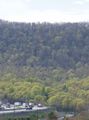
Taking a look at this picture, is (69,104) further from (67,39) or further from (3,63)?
(67,39)

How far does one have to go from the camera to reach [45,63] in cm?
7675

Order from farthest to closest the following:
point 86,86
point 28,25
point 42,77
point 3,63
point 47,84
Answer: point 28,25
point 3,63
point 42,77
point 47,84
point 86,86

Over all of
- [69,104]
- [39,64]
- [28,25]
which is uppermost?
[28,25]

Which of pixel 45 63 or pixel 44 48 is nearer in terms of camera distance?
pixel 45 63

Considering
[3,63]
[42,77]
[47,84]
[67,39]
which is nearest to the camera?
[47,84]

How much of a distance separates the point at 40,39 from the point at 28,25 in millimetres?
6796

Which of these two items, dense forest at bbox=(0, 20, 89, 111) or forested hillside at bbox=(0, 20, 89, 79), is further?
forested hillside at bbox=(0, 20, 89, 79)

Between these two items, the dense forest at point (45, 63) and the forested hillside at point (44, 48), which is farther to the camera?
the forested hillside at point (44, 48)

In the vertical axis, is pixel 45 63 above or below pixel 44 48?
below

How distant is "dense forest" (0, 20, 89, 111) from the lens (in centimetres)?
5491

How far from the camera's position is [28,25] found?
90.2m

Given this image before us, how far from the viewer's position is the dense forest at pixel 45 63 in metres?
54.9

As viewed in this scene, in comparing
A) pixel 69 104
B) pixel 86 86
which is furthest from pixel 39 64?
pixel 69 104

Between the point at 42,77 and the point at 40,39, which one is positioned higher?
the point at 40,39
